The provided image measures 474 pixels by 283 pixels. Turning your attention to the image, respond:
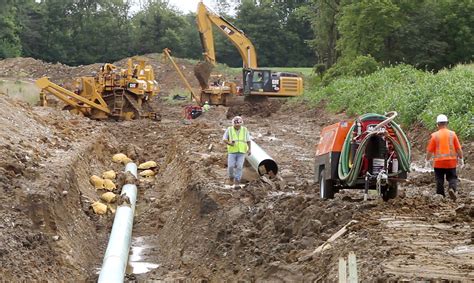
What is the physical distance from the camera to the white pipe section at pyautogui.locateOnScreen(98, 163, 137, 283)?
36.7 ft

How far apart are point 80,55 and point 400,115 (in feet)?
195

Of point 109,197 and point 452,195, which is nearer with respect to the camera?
point 452,195

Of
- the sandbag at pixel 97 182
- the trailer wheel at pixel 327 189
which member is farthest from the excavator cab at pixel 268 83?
the trailer wheel at pixel 327 189

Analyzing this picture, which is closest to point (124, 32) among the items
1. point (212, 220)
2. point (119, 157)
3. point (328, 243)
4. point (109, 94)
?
point (109, 94)

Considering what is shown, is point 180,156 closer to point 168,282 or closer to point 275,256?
point 168,282

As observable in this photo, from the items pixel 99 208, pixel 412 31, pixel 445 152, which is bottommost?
pixel 99 208

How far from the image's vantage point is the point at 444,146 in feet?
39.6

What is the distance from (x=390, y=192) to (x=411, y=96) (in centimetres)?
1331

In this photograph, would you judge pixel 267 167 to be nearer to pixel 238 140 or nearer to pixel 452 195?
pixel 238 140

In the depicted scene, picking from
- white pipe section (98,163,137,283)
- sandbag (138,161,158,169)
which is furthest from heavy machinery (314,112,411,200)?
sandbag (138,161,158,169)

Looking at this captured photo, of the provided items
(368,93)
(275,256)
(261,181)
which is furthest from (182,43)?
(275,256)

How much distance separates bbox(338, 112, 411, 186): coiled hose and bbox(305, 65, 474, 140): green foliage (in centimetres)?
782

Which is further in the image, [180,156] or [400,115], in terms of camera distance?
[400,115]

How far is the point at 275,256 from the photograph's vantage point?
988 centimetres
